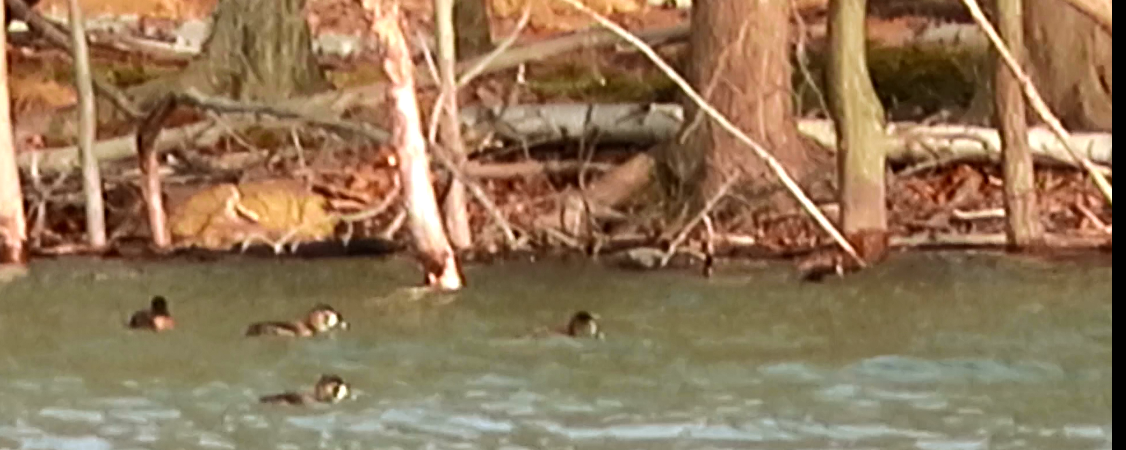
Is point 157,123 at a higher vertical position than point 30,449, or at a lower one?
higher

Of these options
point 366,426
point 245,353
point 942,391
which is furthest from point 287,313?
point 942,391

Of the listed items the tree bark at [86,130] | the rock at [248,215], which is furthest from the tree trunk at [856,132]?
the tree bark at [86,130]

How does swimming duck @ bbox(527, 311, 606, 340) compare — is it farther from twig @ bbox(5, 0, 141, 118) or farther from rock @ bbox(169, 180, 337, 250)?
twig @ bbox(5, 0, 141, 118)

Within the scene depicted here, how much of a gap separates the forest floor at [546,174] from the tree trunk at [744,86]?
0.35 m

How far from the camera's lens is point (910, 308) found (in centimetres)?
1075

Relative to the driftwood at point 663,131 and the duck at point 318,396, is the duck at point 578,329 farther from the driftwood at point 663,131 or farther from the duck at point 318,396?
the driftwood at point 663,131

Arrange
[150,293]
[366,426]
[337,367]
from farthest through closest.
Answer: [150,293], [337,367], [366,426]

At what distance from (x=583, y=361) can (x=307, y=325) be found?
1613 mm

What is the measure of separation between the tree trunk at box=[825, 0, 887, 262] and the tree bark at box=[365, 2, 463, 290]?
2.22 metres

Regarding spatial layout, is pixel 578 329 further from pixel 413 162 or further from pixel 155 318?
pixel 155 318

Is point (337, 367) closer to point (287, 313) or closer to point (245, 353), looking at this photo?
point (245, 353)

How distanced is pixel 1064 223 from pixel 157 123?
5.40m

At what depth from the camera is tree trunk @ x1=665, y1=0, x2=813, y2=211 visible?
42.8ft

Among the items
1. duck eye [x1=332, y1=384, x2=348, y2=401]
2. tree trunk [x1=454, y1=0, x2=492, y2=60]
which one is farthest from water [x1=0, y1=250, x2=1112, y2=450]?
tree trunk [x1=454, y1=0, x2=492, y2=60]
